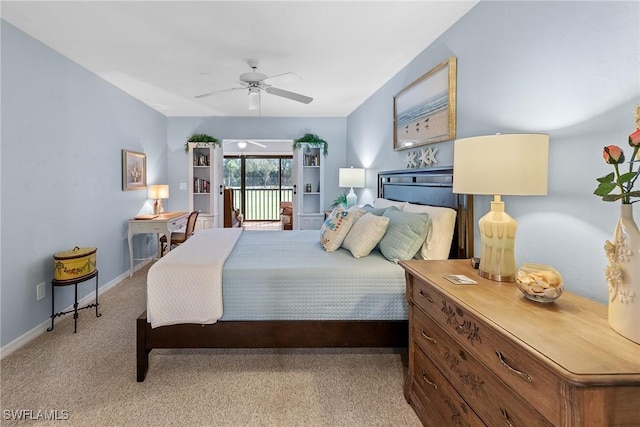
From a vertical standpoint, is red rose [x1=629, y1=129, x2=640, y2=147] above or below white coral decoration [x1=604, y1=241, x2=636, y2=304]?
above

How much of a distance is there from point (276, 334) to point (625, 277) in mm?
1798

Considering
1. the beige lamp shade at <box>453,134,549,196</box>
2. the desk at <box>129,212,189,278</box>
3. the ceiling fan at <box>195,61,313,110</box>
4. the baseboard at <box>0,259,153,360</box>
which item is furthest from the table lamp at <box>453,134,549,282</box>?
the desk at <box>129,212,189,278</box>

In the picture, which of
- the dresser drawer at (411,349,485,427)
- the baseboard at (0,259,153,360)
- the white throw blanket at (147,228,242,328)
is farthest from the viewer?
the baseboard at (0,259,153,360)

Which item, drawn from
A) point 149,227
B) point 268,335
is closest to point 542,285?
point 268,335

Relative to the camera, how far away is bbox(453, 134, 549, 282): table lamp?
1.45m

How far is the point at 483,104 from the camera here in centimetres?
215

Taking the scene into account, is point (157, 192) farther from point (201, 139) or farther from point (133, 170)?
point (201, 139)

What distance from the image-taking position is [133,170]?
4414 millimetres

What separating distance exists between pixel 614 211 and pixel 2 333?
3.85m

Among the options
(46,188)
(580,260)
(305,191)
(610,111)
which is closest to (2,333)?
(46,188)

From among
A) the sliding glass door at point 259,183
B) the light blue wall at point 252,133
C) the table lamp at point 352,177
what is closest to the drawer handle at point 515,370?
the table lamp at point 352,177

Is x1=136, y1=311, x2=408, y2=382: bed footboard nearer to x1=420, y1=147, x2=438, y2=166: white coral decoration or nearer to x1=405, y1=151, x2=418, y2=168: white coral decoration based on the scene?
x1=420, y1=147, x2=438, y2=166: white coral decoration

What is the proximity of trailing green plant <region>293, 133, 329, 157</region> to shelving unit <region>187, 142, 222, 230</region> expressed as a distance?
4.58ft

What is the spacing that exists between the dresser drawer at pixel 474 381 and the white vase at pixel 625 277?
Answer: 384mm
